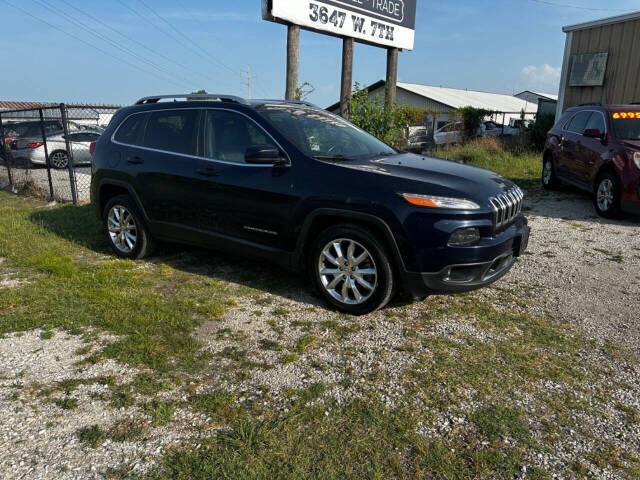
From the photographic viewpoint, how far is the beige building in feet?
40.2

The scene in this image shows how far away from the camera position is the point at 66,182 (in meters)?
12.3

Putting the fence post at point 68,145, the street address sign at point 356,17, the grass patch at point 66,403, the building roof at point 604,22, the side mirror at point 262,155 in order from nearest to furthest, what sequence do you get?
the grass patch at point 66,403, the side mirror at point 262,155, the fence post at point 68,145, the street address sign at point 356,17, the building roof at point 604,22

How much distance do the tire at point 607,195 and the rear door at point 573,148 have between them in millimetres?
684

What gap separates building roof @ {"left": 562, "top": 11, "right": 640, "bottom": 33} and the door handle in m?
12.3

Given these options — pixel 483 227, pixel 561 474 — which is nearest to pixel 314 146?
pixel 483 227

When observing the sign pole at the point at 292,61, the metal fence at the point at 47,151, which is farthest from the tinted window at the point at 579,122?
the metal fence at the point at 47,151

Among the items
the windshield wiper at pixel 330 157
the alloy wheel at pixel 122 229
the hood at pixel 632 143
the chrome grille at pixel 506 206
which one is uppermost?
the hood at pixel 632 143

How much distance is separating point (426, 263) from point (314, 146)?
147 cm

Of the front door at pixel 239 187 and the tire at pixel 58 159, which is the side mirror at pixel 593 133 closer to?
the front door at pixel 239 187

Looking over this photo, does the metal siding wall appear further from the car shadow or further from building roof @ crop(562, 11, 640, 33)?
the car shadow

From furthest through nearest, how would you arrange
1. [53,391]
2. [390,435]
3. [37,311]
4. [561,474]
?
[37,311]
[53,391]
[390,435]
[561,474]

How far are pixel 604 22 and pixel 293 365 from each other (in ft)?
45.7

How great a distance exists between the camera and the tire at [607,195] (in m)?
7.11

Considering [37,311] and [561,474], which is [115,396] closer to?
[37,311]
